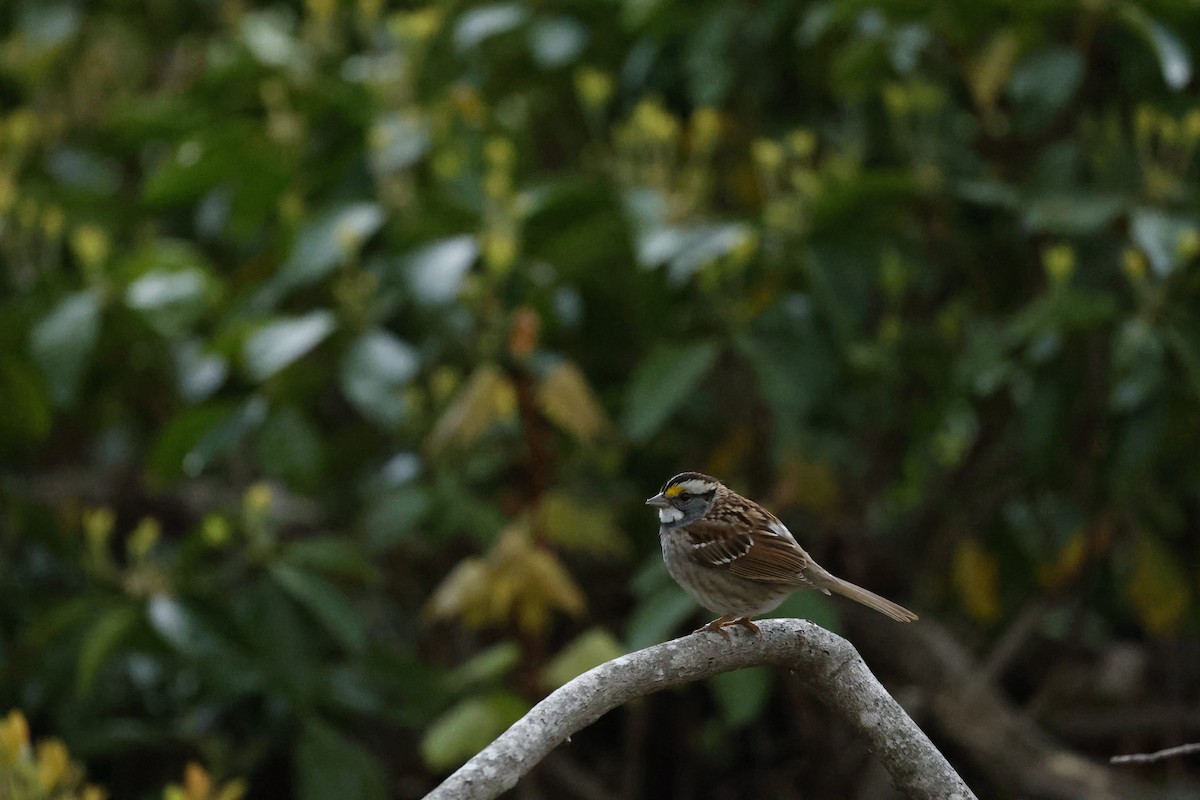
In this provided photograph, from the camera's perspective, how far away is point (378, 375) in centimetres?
325

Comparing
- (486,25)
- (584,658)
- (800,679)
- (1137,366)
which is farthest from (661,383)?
(800,679)

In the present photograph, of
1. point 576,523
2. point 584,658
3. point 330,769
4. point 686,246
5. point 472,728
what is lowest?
point 330,769

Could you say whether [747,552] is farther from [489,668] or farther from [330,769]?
[330,769]

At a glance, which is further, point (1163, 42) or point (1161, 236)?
point (1163, 42)

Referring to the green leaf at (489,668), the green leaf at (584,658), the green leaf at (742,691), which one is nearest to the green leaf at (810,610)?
the green leaf at (742,691)

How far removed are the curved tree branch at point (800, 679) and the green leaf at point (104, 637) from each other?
71.9 inches

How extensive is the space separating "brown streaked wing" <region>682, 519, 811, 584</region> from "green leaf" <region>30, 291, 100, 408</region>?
5.78ft

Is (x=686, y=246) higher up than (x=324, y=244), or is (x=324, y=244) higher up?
(x=324, y=244)

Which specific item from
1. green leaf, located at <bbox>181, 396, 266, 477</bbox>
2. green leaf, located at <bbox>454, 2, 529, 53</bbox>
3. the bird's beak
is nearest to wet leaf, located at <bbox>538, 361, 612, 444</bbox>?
green leaf, located at <bbox>181, 396, 266, 477</bbox>

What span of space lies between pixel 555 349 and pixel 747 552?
5.70 feet

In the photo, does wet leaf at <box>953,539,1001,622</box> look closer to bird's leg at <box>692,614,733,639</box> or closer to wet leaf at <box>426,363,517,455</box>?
wet leaf at <box>426,363,517,455</box>

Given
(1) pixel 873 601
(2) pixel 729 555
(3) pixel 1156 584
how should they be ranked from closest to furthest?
1. (1) pixel 873 601
2. (2) pixel 729 555
3. (3) pixel 1156 584

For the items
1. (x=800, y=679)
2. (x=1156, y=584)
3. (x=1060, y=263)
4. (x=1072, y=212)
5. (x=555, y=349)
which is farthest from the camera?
(x=555, y=349)

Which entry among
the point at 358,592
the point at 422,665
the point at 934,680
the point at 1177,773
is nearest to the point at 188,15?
the point at 358,592
